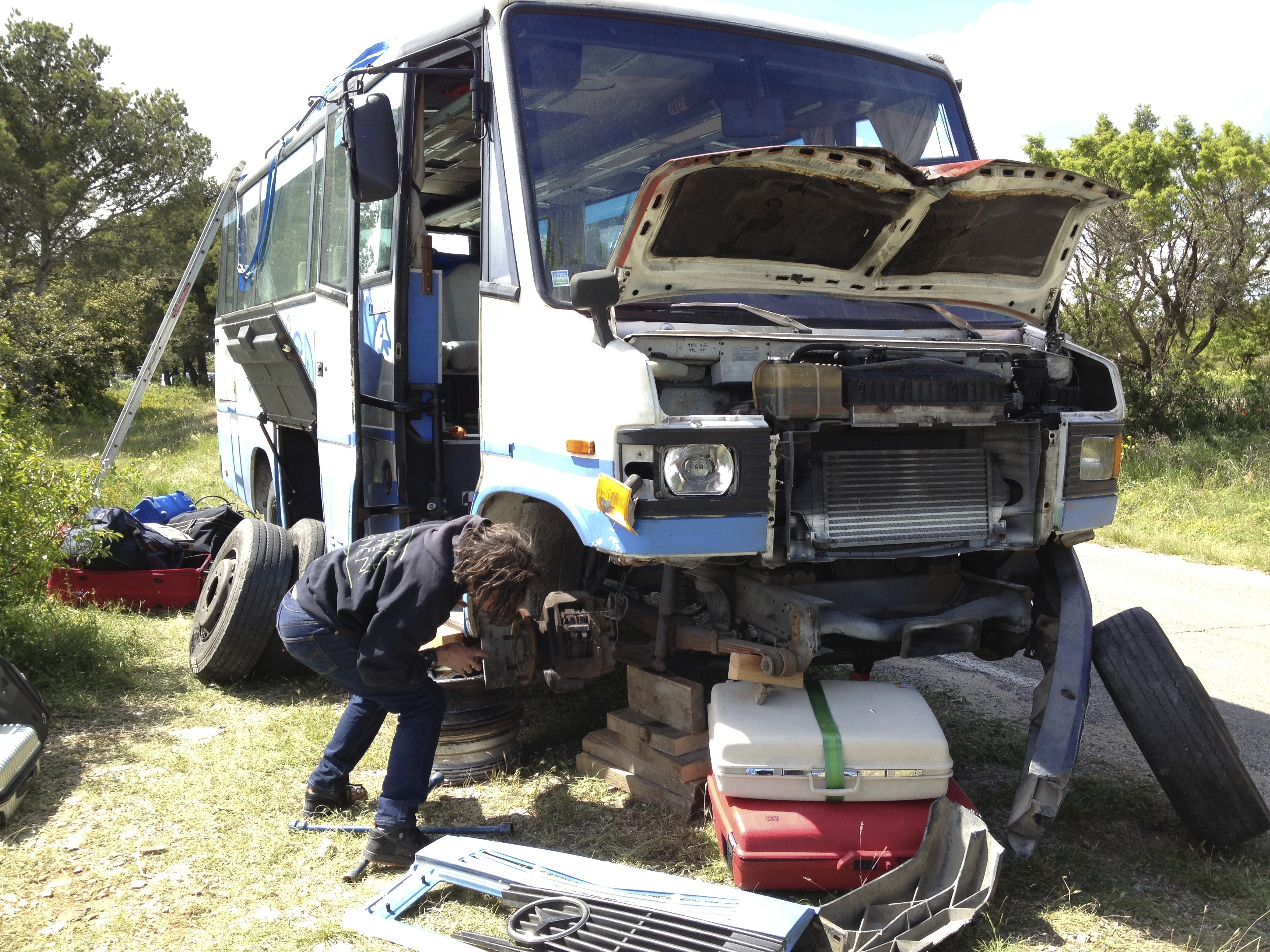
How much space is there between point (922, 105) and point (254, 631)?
414 cm

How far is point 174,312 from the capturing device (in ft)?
31.2

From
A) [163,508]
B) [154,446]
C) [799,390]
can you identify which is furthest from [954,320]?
[154,446]

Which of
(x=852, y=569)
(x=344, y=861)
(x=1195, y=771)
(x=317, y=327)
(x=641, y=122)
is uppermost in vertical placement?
(x=641, y=122)

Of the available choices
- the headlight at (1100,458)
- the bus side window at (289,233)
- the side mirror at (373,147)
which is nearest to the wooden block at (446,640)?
the side mirror at (373,147)

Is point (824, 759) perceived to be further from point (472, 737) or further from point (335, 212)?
point (335, 212)

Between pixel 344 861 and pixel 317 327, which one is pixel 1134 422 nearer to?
pixel 317 327

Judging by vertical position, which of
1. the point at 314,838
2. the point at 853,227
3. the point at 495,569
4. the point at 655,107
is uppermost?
the point at 655,107

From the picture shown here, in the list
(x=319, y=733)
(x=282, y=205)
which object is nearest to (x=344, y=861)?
(x=319, y=733)

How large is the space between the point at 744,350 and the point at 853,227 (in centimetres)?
67

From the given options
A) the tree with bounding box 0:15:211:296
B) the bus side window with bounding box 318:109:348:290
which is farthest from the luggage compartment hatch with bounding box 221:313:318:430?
the tree with bounding box 0:15:211:296

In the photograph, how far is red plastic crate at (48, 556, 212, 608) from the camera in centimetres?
654

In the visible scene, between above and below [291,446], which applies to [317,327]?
above

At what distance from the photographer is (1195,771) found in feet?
11.7

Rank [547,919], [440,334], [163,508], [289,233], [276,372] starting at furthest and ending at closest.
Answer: [163,508], [289,233], [276,372], [440,334], [547,919]
